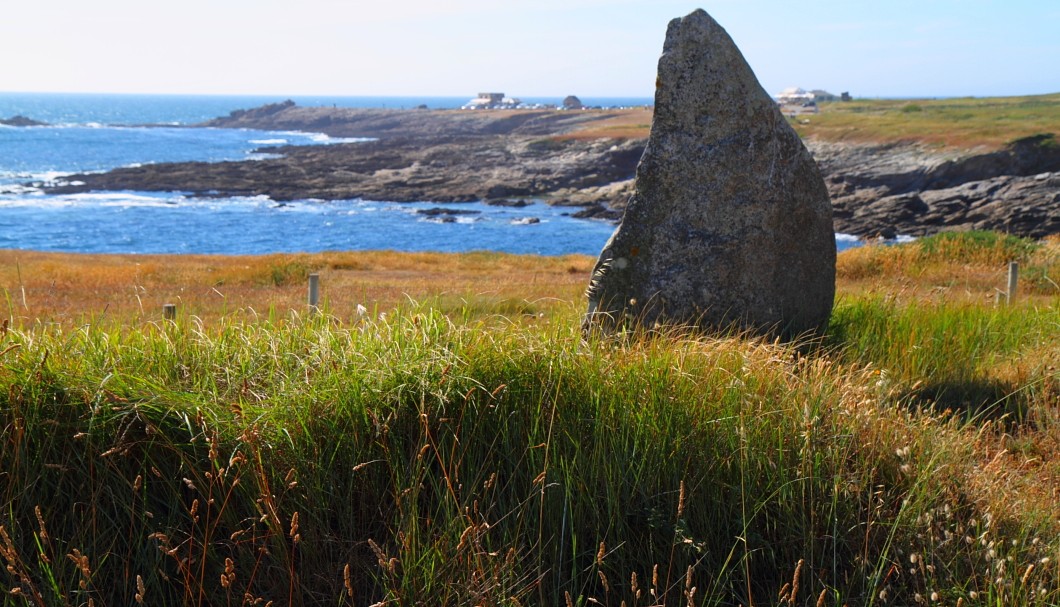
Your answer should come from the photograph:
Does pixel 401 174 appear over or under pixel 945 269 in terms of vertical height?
under

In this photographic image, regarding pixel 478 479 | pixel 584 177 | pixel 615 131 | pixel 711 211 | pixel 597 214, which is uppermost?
pixel 711 211

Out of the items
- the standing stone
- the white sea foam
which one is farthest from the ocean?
the white sea foam

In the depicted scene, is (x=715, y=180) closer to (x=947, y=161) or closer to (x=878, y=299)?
(x=878, y=299)

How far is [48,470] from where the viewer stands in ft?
14.4

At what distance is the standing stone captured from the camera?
26.4 ft

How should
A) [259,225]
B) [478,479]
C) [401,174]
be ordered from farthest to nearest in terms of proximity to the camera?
[401,174], [259,225], [478,479]

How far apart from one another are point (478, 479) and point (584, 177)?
240ft

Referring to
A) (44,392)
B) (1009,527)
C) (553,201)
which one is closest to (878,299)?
(1009,527)

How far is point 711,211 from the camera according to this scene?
8047 millimetres

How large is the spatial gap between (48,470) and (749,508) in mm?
3462

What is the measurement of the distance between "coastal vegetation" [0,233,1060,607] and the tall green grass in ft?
0.05

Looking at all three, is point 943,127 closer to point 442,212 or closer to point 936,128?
point 936,128

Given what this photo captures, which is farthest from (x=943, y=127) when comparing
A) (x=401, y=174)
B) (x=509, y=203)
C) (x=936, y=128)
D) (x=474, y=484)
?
(x=474, y=484)

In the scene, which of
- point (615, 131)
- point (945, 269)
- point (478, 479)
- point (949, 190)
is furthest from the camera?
point (615, 131)
